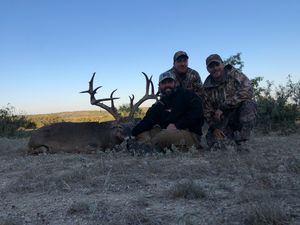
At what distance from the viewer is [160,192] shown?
15.4 ft

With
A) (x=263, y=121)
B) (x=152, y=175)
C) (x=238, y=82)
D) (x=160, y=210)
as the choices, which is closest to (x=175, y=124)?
(x=238, y=82)

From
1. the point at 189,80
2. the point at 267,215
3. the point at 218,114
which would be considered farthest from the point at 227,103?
the point at 267,215

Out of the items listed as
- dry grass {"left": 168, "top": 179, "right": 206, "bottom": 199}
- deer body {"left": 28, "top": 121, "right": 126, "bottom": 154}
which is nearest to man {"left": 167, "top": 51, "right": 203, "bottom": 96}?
deer body {"left": 28, "top": 121, "right": 126, "bottom": 154}

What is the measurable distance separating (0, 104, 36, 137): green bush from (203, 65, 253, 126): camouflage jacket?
9482 mm

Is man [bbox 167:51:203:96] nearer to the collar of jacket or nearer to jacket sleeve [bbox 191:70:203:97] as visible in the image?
jacket sleeve [bbox 191:70:203:97]

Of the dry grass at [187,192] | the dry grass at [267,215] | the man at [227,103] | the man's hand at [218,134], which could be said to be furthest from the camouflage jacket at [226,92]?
the dry grass at [267,215]

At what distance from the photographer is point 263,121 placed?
12.9 metres

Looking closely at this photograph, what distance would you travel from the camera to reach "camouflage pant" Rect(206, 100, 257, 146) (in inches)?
329

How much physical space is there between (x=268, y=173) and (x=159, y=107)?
3.55 metres

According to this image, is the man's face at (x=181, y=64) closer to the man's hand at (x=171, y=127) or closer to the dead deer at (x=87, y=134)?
the dead deer at (x=87, y=134)

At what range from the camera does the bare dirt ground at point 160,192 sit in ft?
12.2

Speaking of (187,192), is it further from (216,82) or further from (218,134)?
(216,82)

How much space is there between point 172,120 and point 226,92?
1199mm

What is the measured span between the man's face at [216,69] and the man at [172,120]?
67cm
